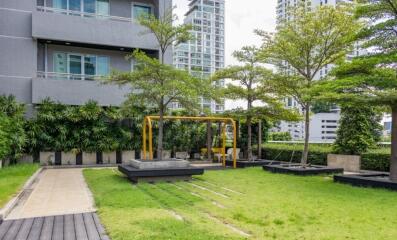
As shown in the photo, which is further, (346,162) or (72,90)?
(72,90)

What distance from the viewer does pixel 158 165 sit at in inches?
441

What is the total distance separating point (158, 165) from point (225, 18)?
8385 centimetres

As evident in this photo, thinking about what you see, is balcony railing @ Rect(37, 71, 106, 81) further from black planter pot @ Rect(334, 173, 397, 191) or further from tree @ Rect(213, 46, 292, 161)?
black planter pot @ Rect(334, 173, 397, 191)

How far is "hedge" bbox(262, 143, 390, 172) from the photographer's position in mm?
13422

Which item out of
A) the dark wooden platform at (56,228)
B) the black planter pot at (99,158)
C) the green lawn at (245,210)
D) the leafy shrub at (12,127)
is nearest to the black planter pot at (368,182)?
the green lawn at (245,210)

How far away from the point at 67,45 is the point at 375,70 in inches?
562

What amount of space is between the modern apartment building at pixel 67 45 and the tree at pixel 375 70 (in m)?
9.67

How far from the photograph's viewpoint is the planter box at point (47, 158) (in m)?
16.2

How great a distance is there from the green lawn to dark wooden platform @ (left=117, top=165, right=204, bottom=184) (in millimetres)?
330

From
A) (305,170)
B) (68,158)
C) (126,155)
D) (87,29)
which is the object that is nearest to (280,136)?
(126,155)

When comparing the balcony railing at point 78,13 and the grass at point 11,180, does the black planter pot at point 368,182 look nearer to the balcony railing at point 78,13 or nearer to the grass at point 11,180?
the grass at point 11,180

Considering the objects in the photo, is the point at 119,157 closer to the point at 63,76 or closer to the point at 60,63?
the point at 63,76

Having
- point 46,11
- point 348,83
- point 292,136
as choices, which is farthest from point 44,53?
point 292,136

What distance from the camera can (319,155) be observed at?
1576 centimetres
